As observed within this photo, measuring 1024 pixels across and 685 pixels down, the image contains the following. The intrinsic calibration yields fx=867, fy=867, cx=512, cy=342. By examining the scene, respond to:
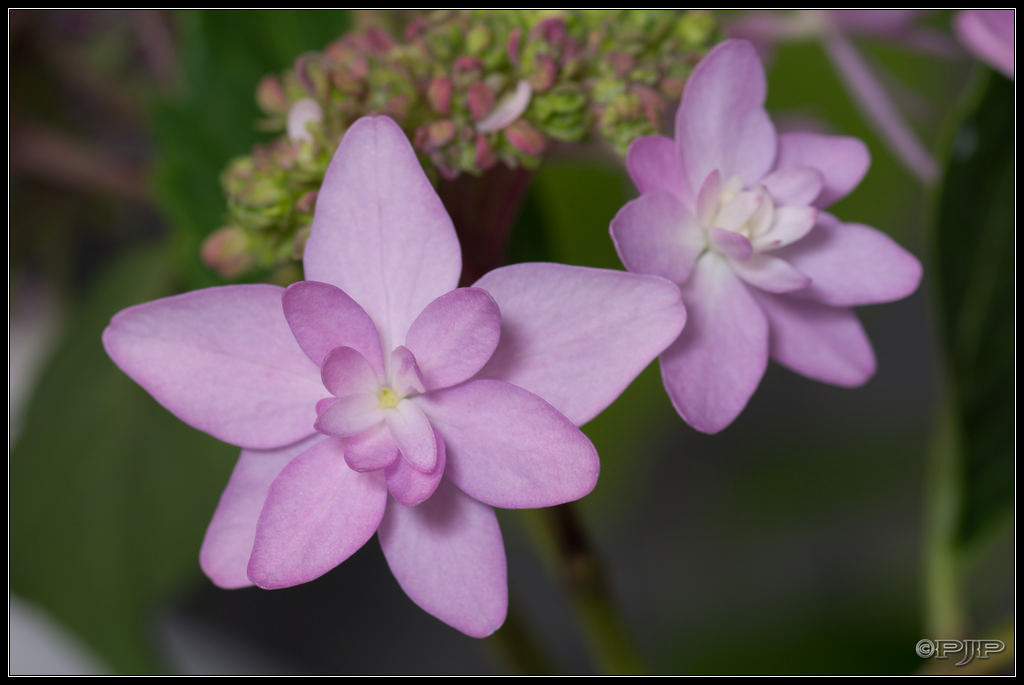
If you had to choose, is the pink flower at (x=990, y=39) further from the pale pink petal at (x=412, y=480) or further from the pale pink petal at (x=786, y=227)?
the pale pink petal at (x=412, y=480)

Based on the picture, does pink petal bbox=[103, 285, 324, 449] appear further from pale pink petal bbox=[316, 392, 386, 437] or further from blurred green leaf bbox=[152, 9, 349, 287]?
blurred green leaf bbox=[152, 9, 349, 287]

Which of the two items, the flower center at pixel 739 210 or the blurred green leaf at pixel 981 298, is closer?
the flower center at pixel 739 210

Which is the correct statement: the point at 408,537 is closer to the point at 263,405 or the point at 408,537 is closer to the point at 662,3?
the point at 263,405

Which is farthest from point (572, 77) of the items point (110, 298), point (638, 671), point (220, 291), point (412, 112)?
point (110, 298)

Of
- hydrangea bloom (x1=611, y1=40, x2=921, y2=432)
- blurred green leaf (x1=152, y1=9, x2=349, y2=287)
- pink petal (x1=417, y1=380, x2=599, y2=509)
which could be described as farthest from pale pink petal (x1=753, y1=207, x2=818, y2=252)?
blurred green leaf (x1=152, y1=9, x2=349, y2=287)

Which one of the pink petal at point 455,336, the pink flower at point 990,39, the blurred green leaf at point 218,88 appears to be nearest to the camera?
the pink petal at point 455,336

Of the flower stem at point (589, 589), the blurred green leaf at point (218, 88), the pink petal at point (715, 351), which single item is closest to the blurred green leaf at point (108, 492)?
the blurred green leaf at point (218, 88)

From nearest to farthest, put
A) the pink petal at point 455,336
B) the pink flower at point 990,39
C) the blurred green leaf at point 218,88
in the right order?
the pink petal at point 455,336
the pink flower at point 990,39
the blurred green leaf at point 218,88
